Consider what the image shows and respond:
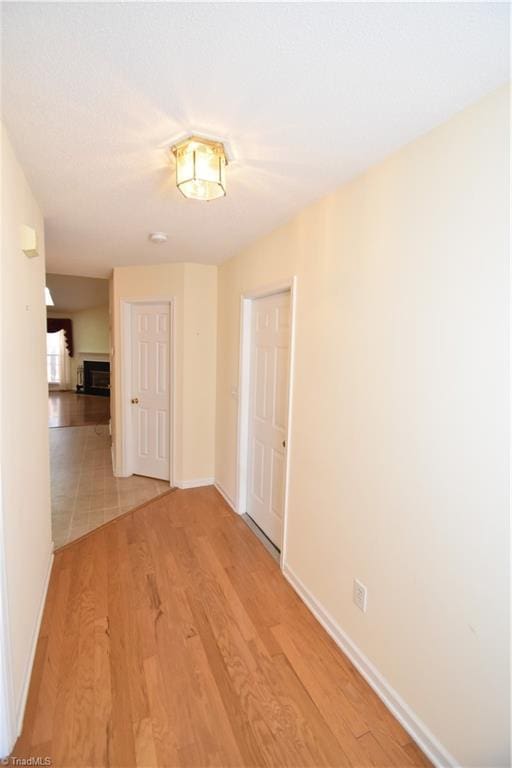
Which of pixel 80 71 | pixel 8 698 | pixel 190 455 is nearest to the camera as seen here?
pixel 80 71

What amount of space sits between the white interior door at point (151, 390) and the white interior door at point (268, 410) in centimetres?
118

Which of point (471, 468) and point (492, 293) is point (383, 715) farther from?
point (492, 293)

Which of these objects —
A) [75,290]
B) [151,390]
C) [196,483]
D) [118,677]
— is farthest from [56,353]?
[118,677]

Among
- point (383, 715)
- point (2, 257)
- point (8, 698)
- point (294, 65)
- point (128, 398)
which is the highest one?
point (294, 65)

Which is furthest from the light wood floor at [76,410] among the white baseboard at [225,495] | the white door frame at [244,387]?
the white door frame at [244,387]

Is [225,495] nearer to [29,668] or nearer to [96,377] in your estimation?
[29,668]

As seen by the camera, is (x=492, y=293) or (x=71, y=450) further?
(x=71, y=450)

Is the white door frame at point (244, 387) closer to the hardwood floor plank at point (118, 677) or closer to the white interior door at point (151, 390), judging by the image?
the white interior door at point (151, 390)

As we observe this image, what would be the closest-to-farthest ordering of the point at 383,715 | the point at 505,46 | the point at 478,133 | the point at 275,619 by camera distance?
1. the point at 505,46
2. the point at 478,133
3. the point at 383,715
4. the point at 275,619

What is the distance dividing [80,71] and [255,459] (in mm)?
2704

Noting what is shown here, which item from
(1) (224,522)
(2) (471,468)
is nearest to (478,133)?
(2) (471,468)

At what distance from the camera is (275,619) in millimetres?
2039

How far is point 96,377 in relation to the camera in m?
10.3

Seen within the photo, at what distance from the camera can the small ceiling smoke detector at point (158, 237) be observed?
8.66 feet
